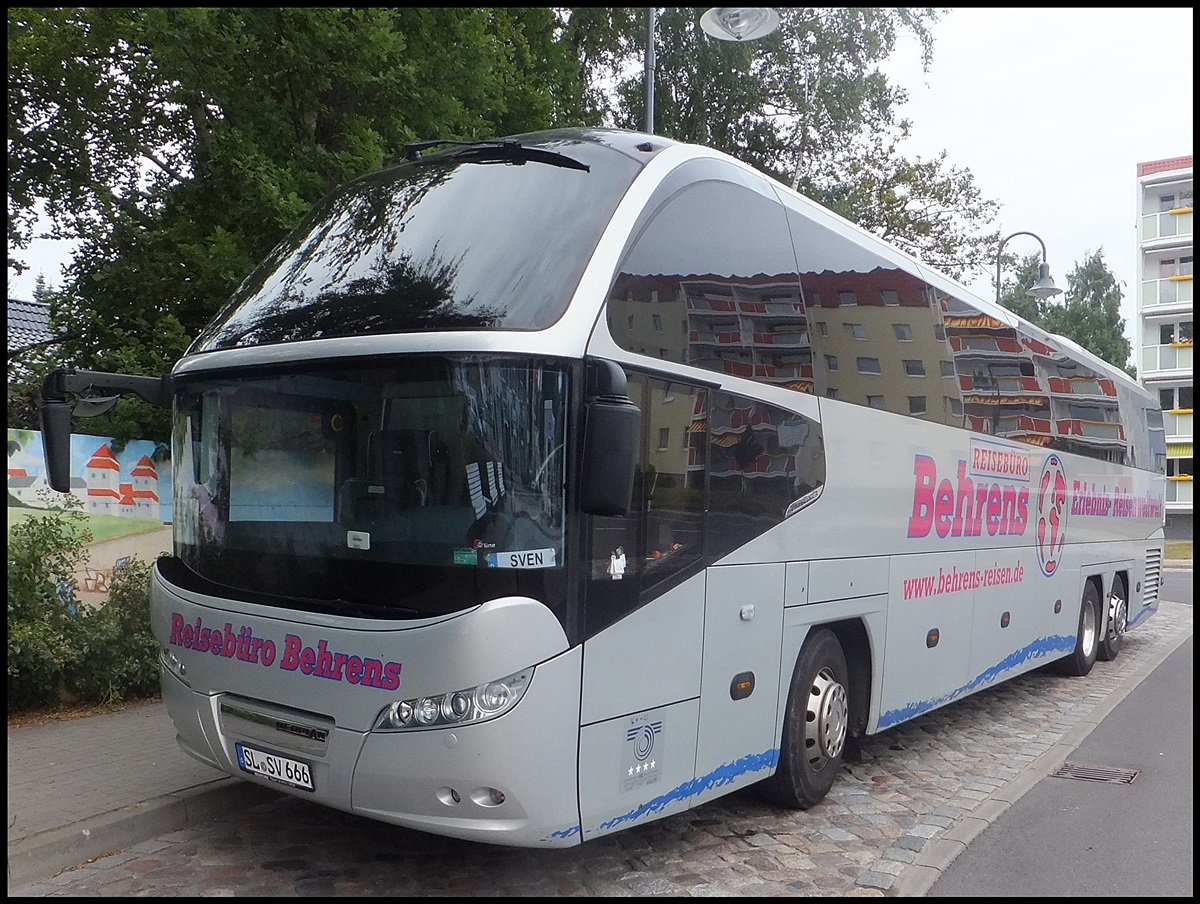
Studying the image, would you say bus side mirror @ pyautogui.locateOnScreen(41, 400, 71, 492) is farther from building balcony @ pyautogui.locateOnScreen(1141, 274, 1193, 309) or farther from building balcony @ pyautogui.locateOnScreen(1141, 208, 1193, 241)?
building balcony @ pyautogui.locateOnScreen(1141, 208, 1193, 241)

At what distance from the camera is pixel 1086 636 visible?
12.1 m

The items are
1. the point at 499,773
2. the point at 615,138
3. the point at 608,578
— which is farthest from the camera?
the point at 615,138

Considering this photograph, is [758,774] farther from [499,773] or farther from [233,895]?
[233,895]

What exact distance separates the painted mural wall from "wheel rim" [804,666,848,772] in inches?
242

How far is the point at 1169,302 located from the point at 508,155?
54404mm

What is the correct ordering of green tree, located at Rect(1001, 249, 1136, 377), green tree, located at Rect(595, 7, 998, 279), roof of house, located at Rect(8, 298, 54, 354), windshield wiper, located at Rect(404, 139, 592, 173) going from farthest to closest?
green tree, located at Rect(1001, 249, 1136, 377) < green tree, located at Rect(595, 7, 998, 279) < roof of house, located at Rect(8, 298, 54, 354) < windshield wiper, located at Rect(404, 139, 592, 173)

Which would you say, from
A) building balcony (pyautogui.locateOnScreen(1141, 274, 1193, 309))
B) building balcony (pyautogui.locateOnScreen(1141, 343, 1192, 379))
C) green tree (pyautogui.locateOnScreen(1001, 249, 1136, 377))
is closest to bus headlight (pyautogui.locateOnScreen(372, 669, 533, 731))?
green tree (pyautogui.locateOnScreen(1001, 249, 1136, 377))

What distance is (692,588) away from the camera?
5.16m

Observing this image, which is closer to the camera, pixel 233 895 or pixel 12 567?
pixel 233 895

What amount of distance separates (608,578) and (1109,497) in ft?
32.7

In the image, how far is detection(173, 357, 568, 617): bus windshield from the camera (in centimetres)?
439

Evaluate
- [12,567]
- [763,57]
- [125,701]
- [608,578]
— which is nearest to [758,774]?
[608,578]

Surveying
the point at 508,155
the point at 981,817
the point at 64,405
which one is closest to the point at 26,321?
the point at 64,405

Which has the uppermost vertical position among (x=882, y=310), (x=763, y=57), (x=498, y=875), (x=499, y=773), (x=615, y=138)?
(x=763, y=57)
